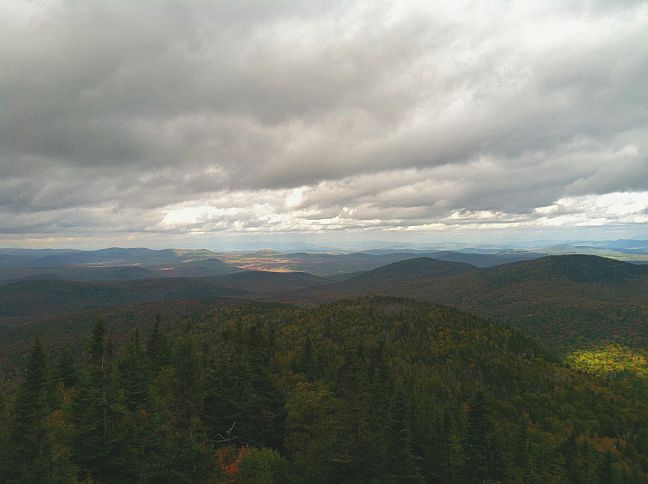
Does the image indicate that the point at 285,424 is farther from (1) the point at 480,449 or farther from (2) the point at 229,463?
(1) the point at 480,449

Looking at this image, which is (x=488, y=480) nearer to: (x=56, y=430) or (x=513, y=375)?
(x=56, y=430)

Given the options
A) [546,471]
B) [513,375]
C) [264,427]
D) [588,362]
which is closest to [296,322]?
[513,375]

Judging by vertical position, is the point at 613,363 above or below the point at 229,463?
below

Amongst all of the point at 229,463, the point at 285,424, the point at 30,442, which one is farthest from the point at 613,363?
the point at 30,442

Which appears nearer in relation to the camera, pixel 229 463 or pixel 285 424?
pixel 229 463

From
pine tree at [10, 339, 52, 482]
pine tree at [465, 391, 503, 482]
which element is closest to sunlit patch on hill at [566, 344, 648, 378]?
pine tree at [465, 391, 503, 482]

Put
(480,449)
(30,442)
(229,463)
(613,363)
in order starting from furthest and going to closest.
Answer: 1. (613,363)
2. (480,449)
3. (229,463)
4. (30,442)

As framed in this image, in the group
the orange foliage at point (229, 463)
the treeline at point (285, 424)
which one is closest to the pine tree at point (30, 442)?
the treeline at point (285, 424)

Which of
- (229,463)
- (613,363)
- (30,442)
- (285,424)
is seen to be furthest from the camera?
(613,363)
